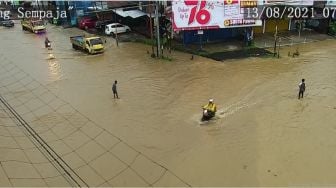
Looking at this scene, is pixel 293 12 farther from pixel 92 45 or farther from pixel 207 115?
pixel 207 115

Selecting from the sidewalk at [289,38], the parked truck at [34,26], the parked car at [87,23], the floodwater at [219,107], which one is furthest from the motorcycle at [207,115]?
the parked truck at [34,26]

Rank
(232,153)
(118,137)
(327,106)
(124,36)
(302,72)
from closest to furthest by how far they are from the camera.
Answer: (232,153) → (118,137) → (327,106) → (302,72) → (124,36)

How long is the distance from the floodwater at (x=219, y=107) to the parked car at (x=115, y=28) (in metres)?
4.94

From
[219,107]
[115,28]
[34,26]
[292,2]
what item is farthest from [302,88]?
[34,26]

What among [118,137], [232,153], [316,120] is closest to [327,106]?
[316,120]

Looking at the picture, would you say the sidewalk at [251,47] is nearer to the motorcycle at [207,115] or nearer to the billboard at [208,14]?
the billboard at [208,14]

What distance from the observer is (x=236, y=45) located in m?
29.3

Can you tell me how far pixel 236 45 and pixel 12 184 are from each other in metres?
20.7

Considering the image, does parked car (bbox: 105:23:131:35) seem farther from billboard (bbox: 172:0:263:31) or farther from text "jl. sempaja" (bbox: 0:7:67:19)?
text "jl. sempaja" (bbox: 0:7:67:19)

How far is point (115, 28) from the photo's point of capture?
1389 inches

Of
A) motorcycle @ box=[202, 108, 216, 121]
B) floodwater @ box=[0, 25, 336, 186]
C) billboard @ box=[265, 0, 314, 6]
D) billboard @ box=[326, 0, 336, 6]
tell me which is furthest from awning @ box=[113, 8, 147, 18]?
motorcycle @ box=[202, 108, 216, 121]

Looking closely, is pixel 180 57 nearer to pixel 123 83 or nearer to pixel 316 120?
pixel 123 83

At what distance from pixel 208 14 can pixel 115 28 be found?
392 inches

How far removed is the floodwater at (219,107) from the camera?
13.2m
